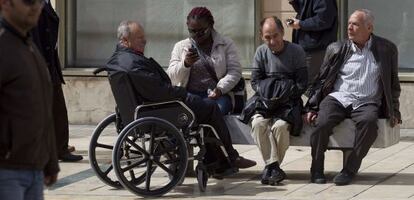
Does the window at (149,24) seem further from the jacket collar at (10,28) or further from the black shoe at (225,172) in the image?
the jacket collar at (10,28)

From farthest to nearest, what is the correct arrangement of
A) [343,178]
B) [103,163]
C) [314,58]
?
1. [314,58]
2. [103,163]
3. [343,178]

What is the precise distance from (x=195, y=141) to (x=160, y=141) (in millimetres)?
391

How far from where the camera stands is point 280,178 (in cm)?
869

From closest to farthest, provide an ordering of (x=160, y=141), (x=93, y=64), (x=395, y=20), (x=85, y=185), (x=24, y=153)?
1. (x=24, y=153)
2. (x=160, y=141)
3. (x=85, y=185)
4. (x=395, y=20)
5. (x=93, y=64)

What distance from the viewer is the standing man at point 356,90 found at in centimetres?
864

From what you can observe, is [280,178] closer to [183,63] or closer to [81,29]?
[183,63]

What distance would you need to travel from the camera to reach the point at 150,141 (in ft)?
26.7

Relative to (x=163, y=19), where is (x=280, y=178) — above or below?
below

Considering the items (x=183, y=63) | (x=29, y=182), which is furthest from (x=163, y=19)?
(x=29, y=182)

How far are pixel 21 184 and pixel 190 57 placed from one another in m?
3.99

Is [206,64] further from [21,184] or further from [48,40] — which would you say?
[21,184]

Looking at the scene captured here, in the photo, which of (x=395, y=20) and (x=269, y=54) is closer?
(x=269, y=54)

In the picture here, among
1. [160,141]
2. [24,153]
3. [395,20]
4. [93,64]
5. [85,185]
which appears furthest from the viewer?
[93,64]

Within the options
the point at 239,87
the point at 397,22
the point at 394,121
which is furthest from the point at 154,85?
the point at 397,22
